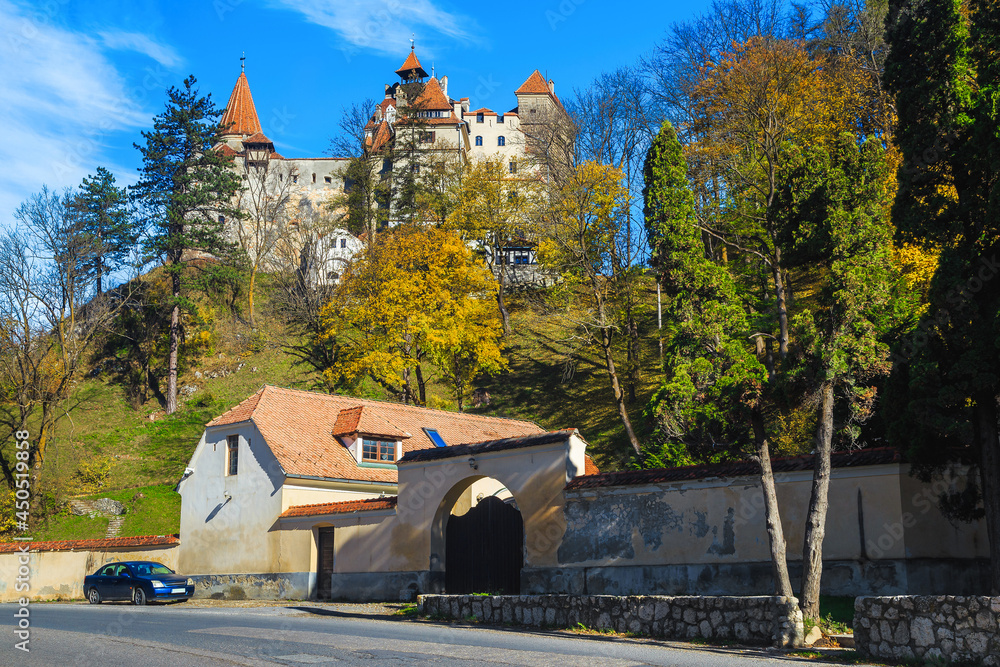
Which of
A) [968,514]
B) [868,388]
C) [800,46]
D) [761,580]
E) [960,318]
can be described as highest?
[800,46]

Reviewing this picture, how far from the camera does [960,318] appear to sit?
13344mm

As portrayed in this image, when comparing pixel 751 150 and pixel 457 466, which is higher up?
pixel 751 150

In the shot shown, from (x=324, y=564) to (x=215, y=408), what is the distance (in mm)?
27864

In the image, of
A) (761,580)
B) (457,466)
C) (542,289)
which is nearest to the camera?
(761,580)

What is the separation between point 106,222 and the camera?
166 ft

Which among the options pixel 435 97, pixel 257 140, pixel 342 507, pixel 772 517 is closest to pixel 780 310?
pixel 772 517

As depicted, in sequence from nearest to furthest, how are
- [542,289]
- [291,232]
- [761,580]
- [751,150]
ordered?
[761,580], [751,150], [542,289], [291,232]

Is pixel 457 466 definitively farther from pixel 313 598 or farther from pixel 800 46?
pixel 800 46

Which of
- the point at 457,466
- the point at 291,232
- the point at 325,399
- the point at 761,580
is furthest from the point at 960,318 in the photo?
the point at 291,232

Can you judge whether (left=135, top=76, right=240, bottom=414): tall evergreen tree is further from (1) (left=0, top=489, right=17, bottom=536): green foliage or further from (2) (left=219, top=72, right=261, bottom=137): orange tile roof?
(2) (left=219, top=72, right=261, bottom=137): orange tile roof

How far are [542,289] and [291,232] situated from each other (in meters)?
24.9

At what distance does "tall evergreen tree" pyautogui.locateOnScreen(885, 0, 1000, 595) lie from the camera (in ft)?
42.8

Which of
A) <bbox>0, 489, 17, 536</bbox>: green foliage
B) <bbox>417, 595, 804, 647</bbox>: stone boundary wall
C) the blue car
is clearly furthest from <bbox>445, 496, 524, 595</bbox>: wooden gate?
<bbox>0, 489, 17, 536</bbox>: green foliage

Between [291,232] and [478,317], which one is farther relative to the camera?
[291,232]
